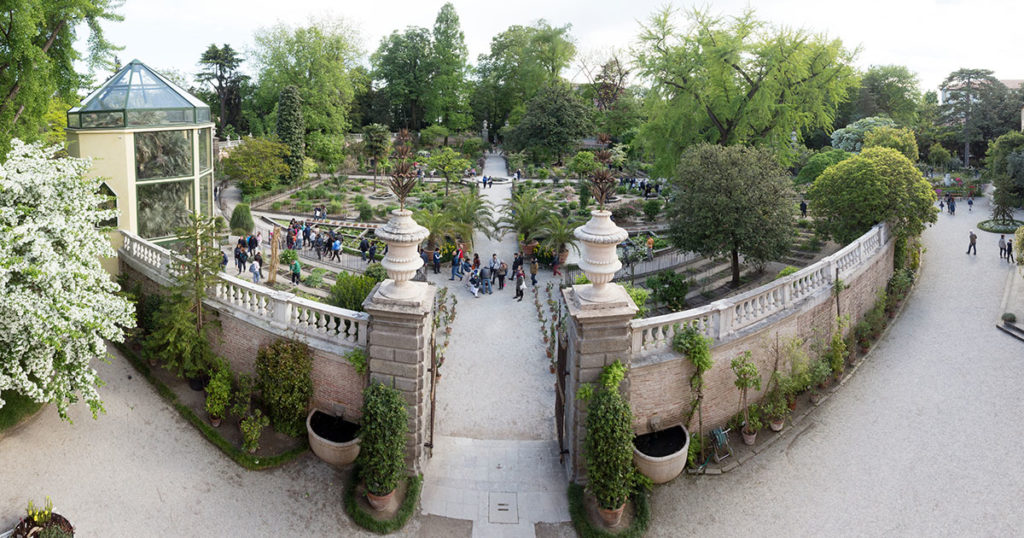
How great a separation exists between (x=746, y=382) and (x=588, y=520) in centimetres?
425

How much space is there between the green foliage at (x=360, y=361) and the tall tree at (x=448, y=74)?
54055 mm

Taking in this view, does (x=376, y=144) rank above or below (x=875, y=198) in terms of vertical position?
above

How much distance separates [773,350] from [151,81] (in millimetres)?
17652

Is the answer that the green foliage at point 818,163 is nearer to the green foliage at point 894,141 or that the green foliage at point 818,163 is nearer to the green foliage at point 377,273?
the green foliage at point 894,141

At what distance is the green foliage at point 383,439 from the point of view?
1181cm

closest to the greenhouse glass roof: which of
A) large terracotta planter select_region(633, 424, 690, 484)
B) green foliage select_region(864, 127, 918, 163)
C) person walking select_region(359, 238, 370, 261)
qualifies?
person walking select_region(359, 238, 370, 261)

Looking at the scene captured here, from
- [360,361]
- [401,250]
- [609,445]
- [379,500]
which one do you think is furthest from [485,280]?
[609,445]

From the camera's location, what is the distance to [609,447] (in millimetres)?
11633

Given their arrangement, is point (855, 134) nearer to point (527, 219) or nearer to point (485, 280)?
point (527, 219)

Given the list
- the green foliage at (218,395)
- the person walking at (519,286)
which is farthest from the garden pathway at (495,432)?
the green foliage at (218,395)

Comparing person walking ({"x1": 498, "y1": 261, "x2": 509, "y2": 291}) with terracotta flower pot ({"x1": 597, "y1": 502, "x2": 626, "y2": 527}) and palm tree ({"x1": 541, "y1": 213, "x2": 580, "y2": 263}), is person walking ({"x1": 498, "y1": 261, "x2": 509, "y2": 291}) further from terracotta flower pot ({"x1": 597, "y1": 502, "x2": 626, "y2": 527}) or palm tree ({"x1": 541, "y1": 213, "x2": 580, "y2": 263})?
terracotta flower pot ({"x1": 597, "y1": 502, "x2": 626, "y2": 527})

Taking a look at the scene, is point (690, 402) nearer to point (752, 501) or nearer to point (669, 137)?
point (752, 501)

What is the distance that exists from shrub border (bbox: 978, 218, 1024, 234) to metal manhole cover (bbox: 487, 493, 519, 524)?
104 feet

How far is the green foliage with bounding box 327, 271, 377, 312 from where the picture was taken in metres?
16.2
